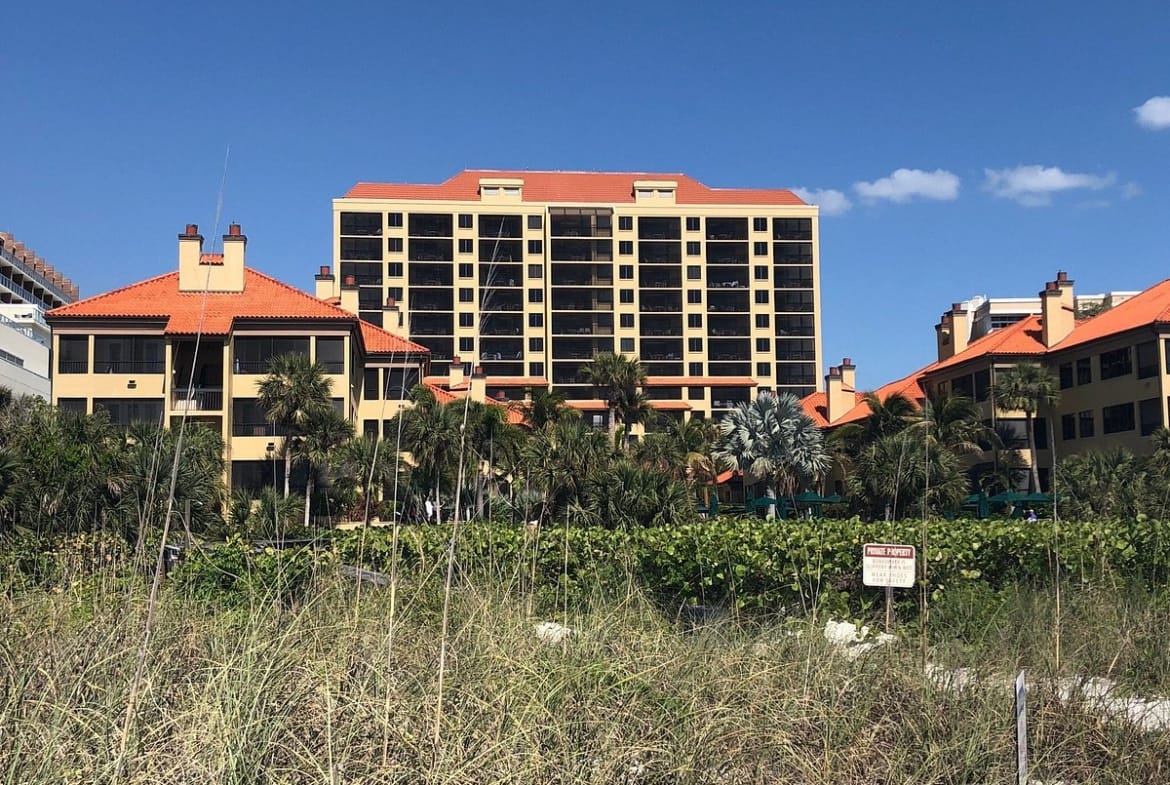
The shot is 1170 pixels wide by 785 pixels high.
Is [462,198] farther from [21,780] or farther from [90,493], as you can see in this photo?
[21,780]

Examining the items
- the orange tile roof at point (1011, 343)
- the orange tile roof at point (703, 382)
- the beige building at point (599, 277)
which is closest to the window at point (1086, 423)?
the orange tile roof at point (1011, 343)

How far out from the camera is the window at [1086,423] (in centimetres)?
4472

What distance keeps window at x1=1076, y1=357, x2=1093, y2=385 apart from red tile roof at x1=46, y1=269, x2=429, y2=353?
29.8 metres

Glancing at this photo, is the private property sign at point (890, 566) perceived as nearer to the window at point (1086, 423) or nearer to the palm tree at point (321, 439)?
the palm tree at point (321, 439)

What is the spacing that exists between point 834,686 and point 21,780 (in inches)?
149

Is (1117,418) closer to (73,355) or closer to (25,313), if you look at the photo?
(73,355)

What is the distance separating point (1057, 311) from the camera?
1875 inches

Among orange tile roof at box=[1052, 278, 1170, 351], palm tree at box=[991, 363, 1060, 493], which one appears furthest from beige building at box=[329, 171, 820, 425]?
palm tree at box=[991, 363, 1060, 493]

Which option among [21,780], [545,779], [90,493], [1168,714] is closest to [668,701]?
[545,779]

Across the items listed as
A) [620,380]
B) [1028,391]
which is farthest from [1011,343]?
[620,380]

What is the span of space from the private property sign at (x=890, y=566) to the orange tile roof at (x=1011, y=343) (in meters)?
43.5

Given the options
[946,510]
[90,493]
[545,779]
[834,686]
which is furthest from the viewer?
[946,510]

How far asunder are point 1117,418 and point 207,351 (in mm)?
36977

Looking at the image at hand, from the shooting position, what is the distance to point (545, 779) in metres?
4.24
